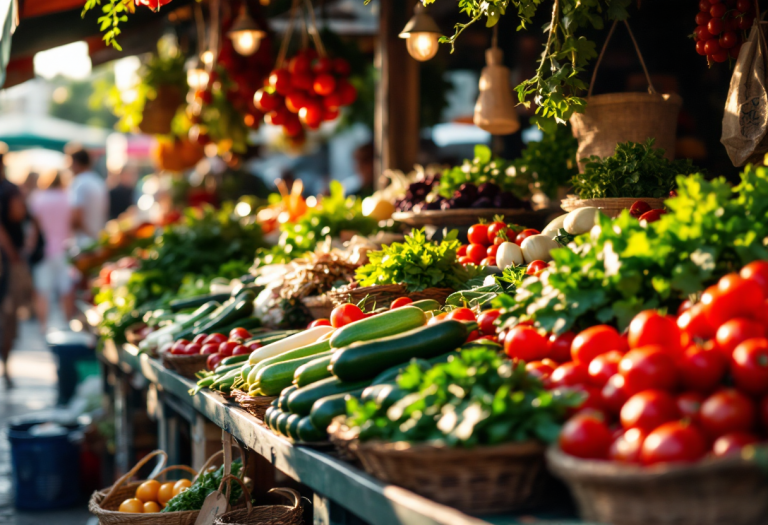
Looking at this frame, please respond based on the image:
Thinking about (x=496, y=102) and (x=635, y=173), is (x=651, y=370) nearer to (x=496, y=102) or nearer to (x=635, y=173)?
(x=635, y=173)

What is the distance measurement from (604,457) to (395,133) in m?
5.03

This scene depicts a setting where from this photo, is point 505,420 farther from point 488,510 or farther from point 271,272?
point 271,272

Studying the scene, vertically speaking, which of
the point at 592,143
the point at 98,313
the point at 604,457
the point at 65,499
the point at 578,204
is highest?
the point at 592,143

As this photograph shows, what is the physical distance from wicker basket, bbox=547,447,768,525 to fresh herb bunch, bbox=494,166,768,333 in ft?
2.26

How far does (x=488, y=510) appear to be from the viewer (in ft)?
5.91

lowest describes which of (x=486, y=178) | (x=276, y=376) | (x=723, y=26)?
(x=276, y=376)

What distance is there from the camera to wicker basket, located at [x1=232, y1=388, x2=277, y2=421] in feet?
9.38

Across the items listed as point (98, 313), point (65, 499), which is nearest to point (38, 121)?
point (98, 313)

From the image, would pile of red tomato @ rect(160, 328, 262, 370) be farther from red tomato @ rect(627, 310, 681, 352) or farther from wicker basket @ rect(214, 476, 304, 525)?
red tomato @ rect(627, 310, 681, 352)

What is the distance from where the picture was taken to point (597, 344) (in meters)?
2.01

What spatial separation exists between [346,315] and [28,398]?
21.1ft

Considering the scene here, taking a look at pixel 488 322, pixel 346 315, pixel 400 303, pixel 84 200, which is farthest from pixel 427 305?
pixel 84 200

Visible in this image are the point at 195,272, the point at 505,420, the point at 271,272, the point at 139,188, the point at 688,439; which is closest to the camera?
the point at 688,439

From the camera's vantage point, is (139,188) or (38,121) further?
(139,188)
